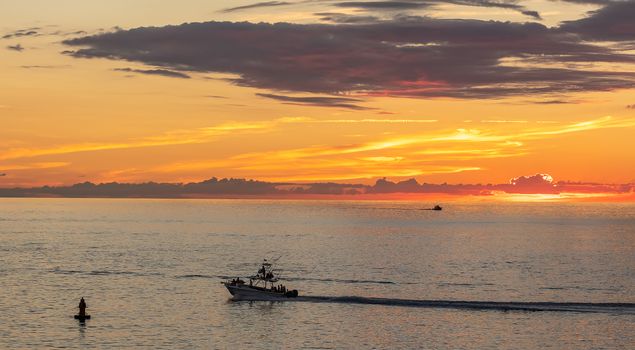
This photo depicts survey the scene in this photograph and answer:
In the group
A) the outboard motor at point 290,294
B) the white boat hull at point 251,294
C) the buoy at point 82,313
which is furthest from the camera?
the outboard motor at point 290,294

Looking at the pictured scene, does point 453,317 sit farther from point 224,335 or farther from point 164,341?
point 164,341

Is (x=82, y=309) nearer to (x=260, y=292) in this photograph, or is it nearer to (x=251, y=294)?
(x=251, y=294)

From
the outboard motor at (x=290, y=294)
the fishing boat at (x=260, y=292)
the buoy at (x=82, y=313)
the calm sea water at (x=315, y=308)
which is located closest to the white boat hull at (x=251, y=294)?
the fishing boat at (x=260, y=292)

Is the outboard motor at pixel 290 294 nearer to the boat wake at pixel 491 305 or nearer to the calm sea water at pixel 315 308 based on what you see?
the boat wake at pixel 491 305

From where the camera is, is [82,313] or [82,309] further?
[82,313]

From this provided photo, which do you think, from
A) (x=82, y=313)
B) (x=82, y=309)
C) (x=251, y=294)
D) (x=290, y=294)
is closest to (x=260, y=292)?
(x=251, y=294)

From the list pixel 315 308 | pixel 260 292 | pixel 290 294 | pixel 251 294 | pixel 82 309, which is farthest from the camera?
pixel 251 294

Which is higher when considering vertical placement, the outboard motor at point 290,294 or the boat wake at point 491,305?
the outboard motor at point 290,294

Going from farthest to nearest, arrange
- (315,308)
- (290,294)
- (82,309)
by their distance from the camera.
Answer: (290,294), (315,308), (82,309)

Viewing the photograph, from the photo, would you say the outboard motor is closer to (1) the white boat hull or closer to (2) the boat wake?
(1) the white boat hull

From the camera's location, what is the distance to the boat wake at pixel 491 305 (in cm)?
11281

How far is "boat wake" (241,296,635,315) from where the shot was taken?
113 metres

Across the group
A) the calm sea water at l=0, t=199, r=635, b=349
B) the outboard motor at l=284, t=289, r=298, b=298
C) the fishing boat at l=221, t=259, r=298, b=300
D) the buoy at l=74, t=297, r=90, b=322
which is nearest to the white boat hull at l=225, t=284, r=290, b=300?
the fishing boat at l=221, t=259, r=298, b=300

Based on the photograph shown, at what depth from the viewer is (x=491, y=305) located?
115 meters
